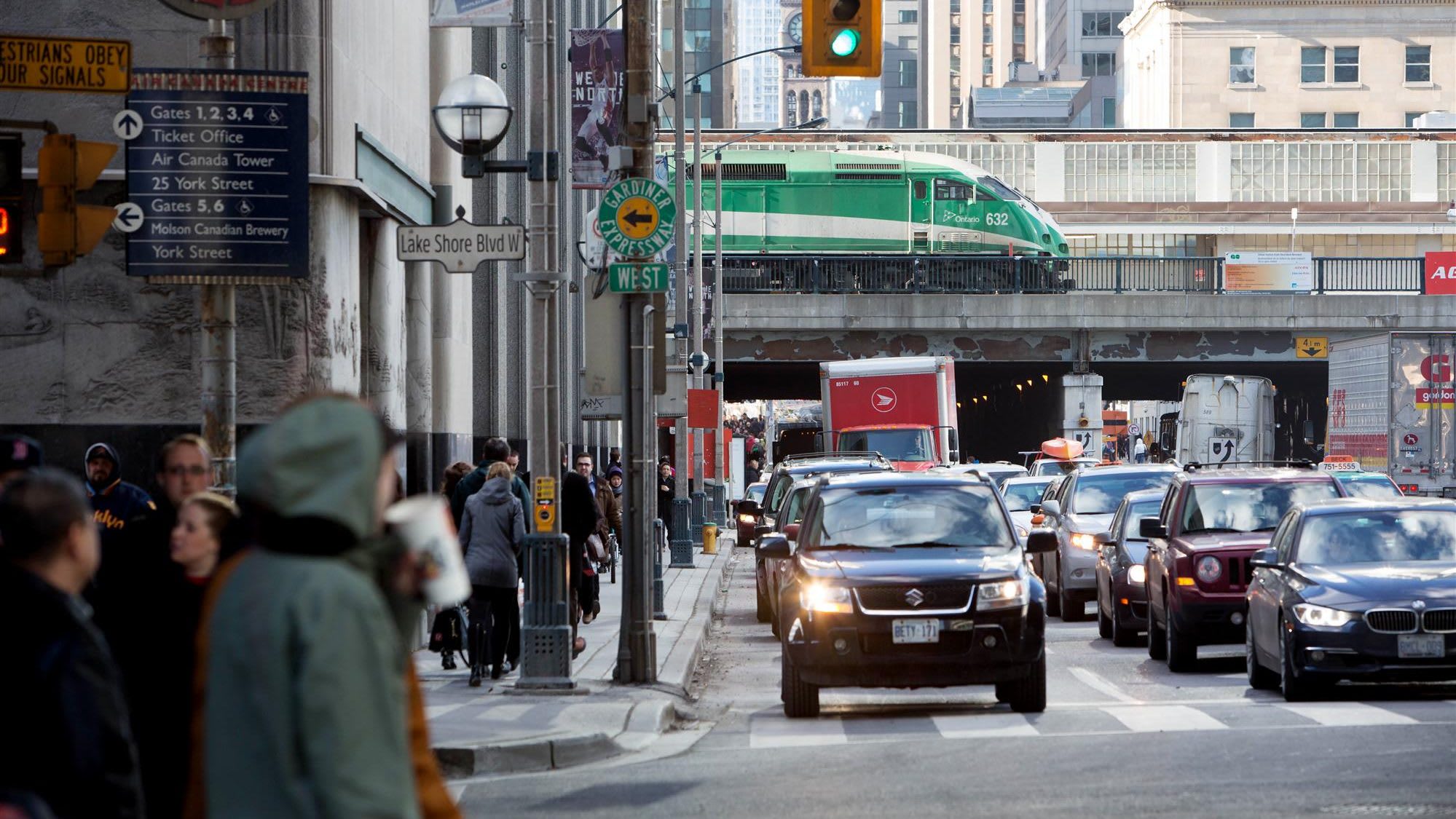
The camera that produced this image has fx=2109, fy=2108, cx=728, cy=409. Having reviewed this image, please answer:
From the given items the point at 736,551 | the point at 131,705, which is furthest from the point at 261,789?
the point at 736,551

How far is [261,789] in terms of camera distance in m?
3.73

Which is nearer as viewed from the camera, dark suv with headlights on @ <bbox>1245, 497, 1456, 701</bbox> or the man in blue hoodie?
the man in blue hoodie

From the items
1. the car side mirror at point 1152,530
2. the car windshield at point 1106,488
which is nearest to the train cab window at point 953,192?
the car windshield at point 1106,488

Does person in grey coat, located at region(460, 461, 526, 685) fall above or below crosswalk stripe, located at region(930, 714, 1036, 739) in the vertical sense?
above

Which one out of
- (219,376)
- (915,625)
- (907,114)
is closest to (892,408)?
(915,625)

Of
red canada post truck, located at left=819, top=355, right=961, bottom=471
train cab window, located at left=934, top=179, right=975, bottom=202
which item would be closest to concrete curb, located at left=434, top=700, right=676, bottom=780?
red canada post truck, located at left=819, top=355, right=961, bottom=471

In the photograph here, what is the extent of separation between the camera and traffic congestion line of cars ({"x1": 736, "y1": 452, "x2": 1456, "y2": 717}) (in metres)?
14.1

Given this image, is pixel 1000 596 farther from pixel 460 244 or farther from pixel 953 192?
pixel 953 192

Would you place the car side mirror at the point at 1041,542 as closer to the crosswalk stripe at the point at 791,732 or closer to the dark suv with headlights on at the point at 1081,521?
the crosswalk stripe at the point at 791,732

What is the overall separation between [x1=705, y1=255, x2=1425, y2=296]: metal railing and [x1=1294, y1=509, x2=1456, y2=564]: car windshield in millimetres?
40163

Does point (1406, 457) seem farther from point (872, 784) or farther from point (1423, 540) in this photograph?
point (872, 784)

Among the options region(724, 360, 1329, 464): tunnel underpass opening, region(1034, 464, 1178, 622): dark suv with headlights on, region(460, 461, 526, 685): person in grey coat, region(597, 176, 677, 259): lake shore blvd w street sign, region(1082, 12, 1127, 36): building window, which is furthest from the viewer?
region(1082, 12, 1127, 36): building window

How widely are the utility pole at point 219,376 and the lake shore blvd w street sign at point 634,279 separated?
5408 millimetres

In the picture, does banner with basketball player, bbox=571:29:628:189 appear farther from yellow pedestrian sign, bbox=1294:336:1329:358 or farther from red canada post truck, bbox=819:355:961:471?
yellow pedestrian sign, bbox=1294:336:1329:358
